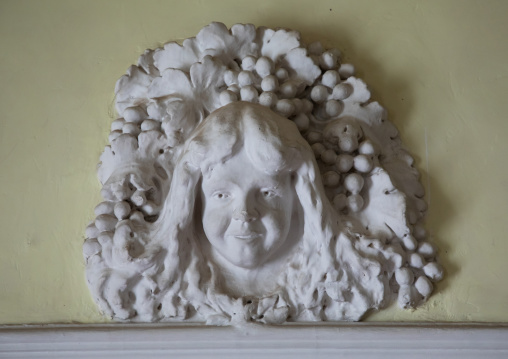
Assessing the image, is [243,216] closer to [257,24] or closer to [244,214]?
[244,214]

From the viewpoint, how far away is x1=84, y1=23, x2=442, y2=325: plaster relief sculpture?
118 cm

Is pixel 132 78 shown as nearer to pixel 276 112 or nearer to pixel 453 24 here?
pixel 276 112

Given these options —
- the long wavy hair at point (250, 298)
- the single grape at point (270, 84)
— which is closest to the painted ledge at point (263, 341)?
the long wavy hair at point (250, 298)

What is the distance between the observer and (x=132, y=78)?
1347mm

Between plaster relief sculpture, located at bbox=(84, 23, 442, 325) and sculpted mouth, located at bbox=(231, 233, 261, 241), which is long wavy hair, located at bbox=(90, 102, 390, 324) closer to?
plaster relief sculpture, located at bbox=(84, 23, 442, 325)

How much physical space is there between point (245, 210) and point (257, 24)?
1.58 ft

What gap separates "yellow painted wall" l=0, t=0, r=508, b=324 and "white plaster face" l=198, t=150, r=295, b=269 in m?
0.28

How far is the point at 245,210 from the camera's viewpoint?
3.77 ft

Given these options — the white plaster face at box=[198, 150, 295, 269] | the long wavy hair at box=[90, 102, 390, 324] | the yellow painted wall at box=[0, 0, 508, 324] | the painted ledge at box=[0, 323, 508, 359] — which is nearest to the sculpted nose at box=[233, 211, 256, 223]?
the white plaster face at box=[198, 150, 295, 269]

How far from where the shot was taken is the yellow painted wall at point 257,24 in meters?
1.29

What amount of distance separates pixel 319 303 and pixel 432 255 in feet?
0.82

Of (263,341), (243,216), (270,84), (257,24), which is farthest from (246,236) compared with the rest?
(257,24)

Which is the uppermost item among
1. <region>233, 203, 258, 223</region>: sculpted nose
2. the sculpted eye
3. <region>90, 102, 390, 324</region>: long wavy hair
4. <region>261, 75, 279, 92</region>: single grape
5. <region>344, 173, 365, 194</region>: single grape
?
<region>261, 75, 279, 92</region>: single grape

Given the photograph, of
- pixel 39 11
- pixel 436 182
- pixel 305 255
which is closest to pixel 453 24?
pixel 436 182
